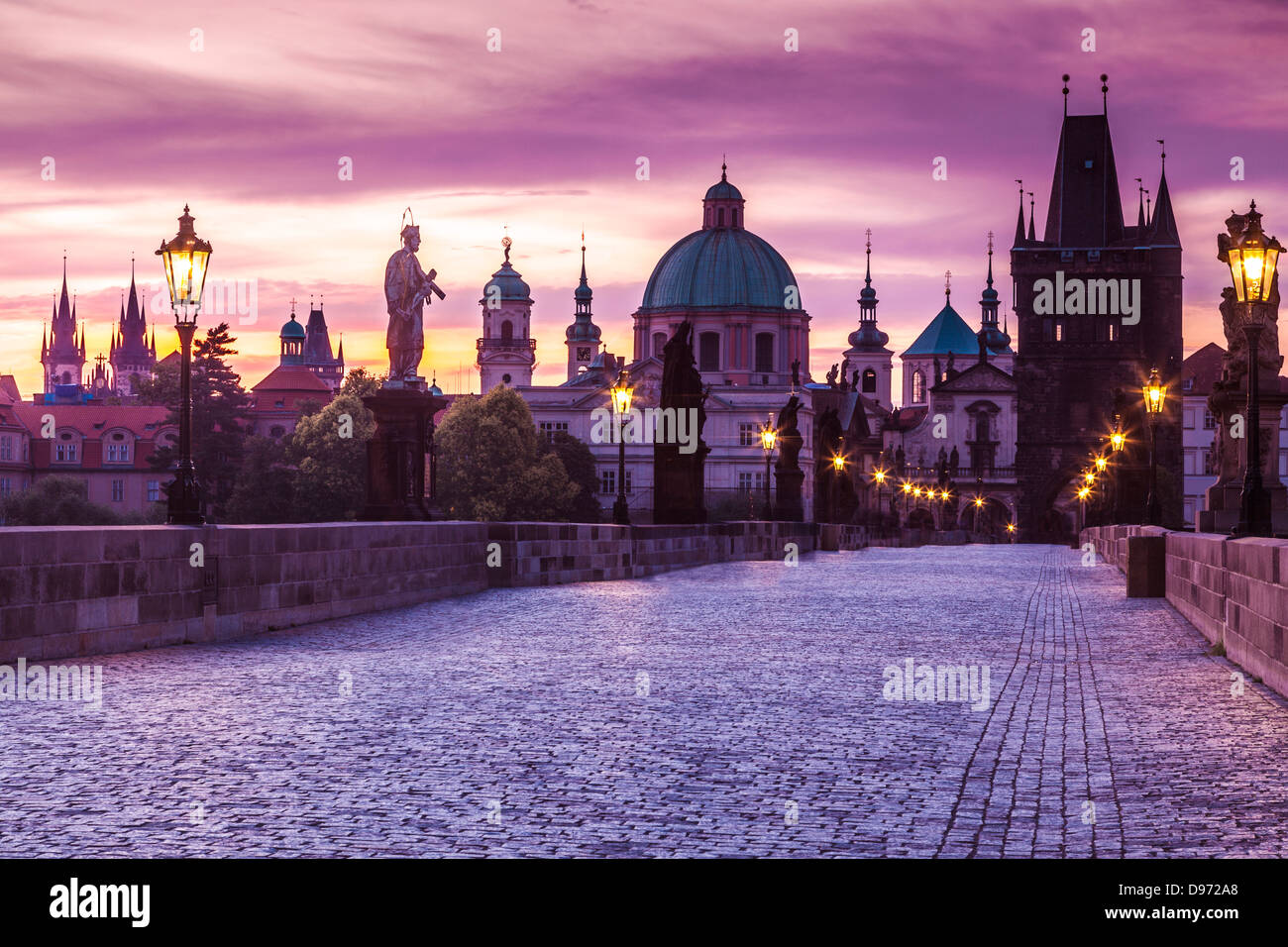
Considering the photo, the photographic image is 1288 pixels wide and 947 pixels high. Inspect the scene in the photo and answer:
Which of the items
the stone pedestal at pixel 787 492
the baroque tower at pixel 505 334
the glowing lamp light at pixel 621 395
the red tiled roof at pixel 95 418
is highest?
the baroque tower at pixel 505 334

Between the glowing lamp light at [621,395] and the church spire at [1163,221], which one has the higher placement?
the church spire at [1163,221]

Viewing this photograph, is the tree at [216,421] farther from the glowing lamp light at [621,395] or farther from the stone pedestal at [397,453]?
the stone pedestal at [397,453]

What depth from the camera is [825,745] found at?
9.77 m

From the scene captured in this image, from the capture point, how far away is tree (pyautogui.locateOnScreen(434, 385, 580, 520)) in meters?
105

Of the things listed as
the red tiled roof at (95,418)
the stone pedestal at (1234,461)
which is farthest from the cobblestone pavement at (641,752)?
the red tiled roof at (95,418)

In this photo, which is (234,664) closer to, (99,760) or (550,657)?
(550,657)

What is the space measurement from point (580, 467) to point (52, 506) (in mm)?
39490

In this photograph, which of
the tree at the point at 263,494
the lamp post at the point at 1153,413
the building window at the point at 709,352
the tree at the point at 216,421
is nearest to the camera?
the lamp post at the point at 1153,413

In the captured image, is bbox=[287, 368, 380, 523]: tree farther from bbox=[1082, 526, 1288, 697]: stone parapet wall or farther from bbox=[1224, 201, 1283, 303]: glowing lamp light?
bbox=[1082, 526, 1288, 697]: stone parapet wall

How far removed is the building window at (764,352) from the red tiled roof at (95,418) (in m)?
54.8

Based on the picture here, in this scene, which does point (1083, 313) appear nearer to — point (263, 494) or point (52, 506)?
point (263, 494)

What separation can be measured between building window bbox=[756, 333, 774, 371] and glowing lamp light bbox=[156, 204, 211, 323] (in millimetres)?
146284

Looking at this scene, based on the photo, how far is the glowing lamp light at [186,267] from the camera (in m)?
18.3
